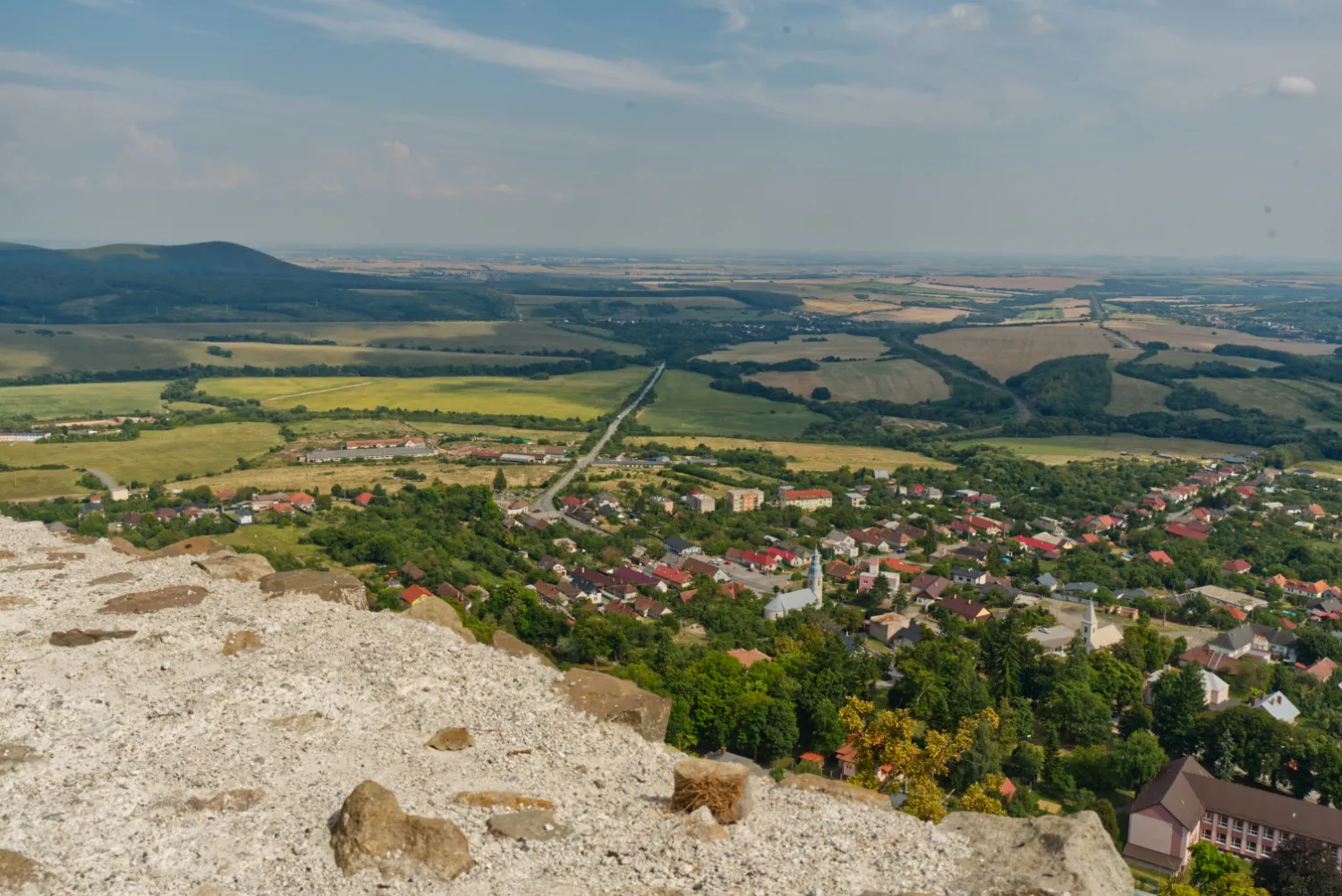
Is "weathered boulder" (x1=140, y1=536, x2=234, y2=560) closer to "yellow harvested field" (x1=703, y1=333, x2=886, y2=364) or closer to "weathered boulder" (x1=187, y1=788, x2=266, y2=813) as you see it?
"weathered boulder" (x1=187, y1=788, x2=266, y2=813)

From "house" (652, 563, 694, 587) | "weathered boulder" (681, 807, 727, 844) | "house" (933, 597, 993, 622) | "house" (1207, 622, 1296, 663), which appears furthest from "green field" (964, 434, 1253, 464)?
"weathered boulder" (681, 807, 727, 844)

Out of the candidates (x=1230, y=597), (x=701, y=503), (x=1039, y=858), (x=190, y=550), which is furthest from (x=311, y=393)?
(x=1039, y=858)

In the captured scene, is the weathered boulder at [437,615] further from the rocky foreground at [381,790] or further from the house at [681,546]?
the house at [681,546]

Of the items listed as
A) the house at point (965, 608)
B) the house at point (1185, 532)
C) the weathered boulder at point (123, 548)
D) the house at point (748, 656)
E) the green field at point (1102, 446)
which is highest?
the weathered boulder at point (123, 548)

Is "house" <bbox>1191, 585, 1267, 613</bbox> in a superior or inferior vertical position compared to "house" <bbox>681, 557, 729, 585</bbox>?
inferior

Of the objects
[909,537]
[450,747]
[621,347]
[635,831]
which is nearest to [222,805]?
[450,747]

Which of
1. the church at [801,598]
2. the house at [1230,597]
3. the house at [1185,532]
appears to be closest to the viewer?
the church at [801,598]

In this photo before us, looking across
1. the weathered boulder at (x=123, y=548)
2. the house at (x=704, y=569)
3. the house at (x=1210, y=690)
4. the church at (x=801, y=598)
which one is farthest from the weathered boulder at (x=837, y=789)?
the house at (x=704, y=569)
